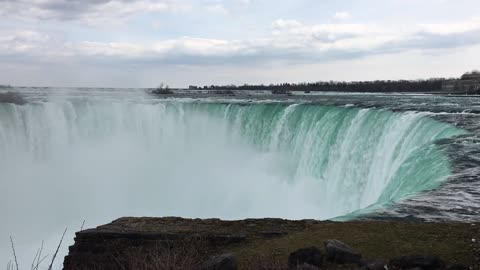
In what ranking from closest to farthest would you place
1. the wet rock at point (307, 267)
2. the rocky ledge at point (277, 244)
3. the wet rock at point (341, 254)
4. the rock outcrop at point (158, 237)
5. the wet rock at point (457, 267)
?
the wet rock at point (307, 267) → the wet rock at point (457, 267) → the rocky ledge at point (277, 244) → the wet rock at point (341, 254) → the rock outcrop at point (158, 237)

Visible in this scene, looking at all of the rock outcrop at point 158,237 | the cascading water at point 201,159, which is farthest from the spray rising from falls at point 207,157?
the rock outcrop at point 158,237

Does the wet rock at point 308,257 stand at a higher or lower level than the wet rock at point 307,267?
lower

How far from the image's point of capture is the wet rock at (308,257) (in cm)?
568

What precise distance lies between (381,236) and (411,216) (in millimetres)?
1363

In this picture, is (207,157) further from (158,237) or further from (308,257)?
(308,257)

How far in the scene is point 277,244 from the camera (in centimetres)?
673

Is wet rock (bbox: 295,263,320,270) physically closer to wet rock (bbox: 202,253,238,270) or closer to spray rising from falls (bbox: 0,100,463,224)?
wet rock (bbox: 202,253,238,270)

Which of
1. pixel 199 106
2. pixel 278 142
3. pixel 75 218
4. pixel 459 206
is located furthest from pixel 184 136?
pixel 459 206

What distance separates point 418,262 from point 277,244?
1838mm

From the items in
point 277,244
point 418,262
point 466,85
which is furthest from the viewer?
point 466,85

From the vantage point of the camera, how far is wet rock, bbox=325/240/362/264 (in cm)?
577

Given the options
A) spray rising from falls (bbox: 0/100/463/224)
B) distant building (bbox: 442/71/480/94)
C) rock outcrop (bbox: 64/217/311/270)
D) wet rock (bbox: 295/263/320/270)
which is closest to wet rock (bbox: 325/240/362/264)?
wet rock (bbox: 295/263/320/270)

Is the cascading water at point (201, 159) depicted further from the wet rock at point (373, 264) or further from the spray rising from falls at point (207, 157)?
the wet rock at point (373, 264)

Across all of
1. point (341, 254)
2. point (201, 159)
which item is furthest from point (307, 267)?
point (201, 159)
